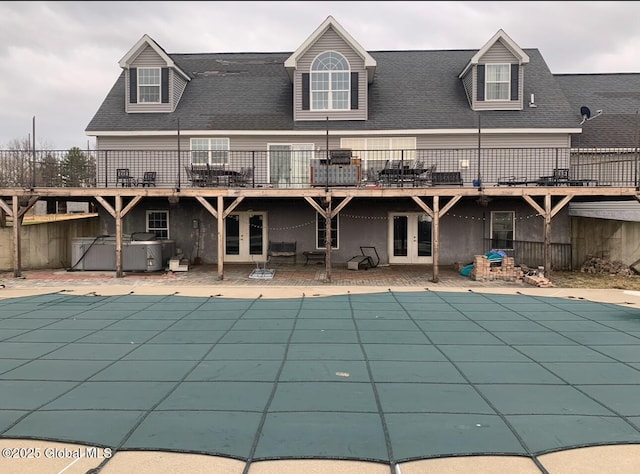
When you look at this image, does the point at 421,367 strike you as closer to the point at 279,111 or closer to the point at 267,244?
the point at 267,244

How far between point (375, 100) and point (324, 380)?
14.4 meters

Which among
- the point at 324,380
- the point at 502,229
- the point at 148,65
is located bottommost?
the point at 324,380

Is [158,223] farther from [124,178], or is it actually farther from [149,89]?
[149,89]

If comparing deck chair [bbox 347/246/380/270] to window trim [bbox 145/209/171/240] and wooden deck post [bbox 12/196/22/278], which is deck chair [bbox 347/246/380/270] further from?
wooden deck post [bbox 12/196/22/278]

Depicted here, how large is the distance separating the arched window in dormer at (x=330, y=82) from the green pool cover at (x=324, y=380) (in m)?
10.2

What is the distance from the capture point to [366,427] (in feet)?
13.0

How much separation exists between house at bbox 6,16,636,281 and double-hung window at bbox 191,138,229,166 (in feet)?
0.18

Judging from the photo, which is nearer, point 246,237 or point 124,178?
point 124,178

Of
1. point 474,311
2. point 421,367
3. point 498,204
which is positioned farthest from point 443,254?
Result: point 421,367

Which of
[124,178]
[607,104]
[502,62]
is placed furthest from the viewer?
[607,104]

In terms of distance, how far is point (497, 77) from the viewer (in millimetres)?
16844

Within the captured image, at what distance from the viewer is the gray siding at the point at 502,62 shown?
54.4ft

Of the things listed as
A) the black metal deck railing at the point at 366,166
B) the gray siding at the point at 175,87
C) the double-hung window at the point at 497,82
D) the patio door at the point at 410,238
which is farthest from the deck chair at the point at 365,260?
the gray siding at the point at 175,87

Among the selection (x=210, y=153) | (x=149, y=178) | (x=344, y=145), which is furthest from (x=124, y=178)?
(x=344, y=145)
